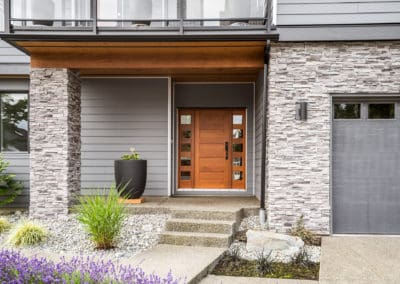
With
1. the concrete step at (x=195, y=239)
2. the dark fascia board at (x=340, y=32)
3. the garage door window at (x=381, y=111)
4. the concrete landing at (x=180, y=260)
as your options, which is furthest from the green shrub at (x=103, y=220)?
the garage door window at (x=381, y=111)

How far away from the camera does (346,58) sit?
625cm

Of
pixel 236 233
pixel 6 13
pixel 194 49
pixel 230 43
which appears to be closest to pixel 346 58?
pixel 230 43

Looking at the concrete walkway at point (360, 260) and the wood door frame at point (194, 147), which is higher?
the wood door frame at point (194, 147)

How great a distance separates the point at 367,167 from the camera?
6359 millimetres

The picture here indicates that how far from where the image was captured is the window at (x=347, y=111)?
21.0ft

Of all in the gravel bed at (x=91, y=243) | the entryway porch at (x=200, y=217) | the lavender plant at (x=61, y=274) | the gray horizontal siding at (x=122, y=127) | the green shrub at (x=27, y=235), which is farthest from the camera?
the gray horizontal siding at (x=122, y=127)

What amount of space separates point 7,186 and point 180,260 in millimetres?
5251

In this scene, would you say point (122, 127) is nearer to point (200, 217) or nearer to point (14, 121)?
point (14, 121)

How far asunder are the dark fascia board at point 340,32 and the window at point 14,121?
607 centimetres

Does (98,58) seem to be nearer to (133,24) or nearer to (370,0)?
(133,24)

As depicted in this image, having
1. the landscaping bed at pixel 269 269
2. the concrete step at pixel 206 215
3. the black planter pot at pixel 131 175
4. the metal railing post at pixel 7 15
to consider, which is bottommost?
the landscaping bed at pixel 269 269

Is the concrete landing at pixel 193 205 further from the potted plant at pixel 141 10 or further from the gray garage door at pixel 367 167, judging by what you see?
the potted plant at pixel 141 10

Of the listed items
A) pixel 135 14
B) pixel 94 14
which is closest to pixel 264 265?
pixel 135 14

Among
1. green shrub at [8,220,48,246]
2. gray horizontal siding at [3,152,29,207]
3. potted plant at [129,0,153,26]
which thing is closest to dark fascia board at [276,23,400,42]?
potted plant at [129,0,153,26]
